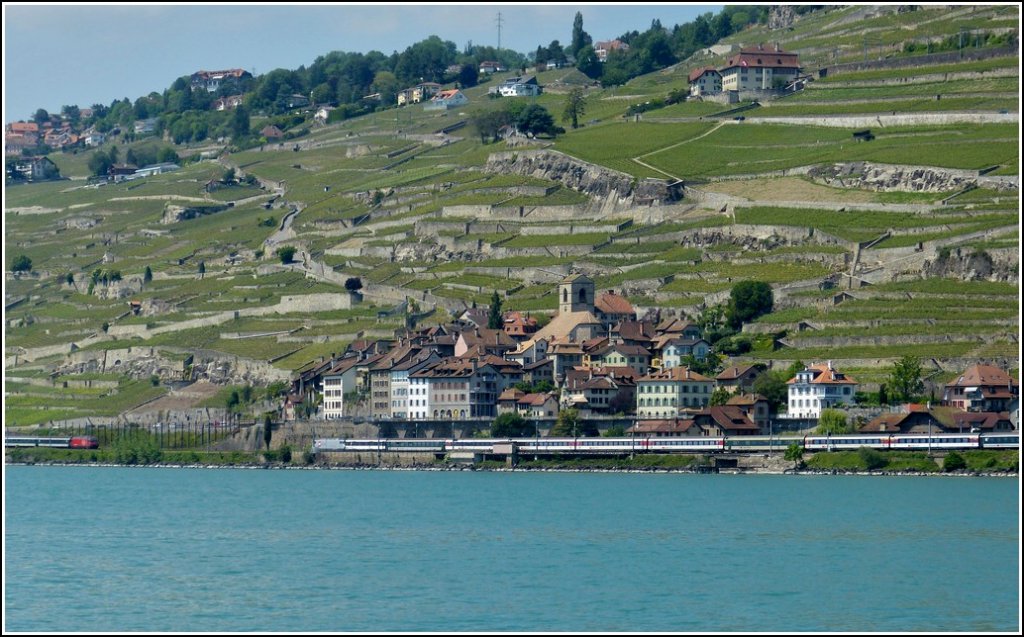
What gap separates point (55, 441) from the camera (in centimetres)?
9994

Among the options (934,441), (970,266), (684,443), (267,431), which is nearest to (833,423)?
(934,441)

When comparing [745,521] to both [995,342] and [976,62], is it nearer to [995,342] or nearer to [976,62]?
[995,342]

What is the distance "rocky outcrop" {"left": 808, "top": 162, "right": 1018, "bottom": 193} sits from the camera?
99688mm

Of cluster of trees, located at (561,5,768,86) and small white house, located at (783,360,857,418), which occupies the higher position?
cluster of trees, located at (561,5,768,86)

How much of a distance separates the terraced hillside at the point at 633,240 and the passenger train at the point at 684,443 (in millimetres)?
5180

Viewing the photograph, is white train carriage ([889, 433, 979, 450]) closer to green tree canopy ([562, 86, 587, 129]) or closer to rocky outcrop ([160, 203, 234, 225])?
green tree canopy ([562, 86, 587, 129])

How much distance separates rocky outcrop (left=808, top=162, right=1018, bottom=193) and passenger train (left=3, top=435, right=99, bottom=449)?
40703mm

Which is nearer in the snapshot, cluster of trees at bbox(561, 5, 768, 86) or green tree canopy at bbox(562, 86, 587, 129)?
green tree canopy at bbox(562, 86, 587, 129)

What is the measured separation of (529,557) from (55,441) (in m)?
56.7

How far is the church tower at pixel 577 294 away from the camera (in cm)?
9638

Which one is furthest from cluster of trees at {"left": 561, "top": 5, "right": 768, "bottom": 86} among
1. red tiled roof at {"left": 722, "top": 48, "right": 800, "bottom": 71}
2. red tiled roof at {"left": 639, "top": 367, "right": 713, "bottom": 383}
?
red tiled roof at {"left": 639, "top": 367, "right": 713, "bottom": 383}

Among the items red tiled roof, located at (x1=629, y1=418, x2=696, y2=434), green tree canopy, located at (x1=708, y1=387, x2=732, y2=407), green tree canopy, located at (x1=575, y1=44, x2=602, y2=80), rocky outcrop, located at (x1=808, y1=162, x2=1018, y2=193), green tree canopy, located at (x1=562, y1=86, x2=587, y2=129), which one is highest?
green tree canopy, located at (x1=575, y1=44, x2=602, y2=80)

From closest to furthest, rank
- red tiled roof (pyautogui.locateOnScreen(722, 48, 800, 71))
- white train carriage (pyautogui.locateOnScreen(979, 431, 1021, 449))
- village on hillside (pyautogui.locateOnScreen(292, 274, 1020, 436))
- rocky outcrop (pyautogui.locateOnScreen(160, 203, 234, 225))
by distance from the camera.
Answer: white train carriage (pyautogui.locateOnScreen(979, 431, 1021, 449))
village on hillside (pyautogui.locateOnScreen(292, 274, 1020, 436))
red tiled roof (pyautogui.locateOnScreen(722, 48, 800, 71))
rocky outcrop (pyautogui.locateOnScreen(160, 203, 234, 225))

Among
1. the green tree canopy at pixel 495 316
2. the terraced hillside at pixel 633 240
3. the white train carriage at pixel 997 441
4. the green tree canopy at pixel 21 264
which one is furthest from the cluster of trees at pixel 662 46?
the white train carriage at pixel 997 441
